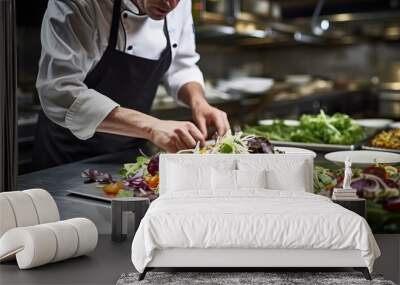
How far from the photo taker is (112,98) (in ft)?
19.3

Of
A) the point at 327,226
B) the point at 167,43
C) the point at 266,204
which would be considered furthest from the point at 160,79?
the point at 327,226

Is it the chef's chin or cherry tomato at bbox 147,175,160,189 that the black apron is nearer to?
the chef's chin

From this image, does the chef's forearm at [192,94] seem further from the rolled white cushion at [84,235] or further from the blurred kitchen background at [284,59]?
the rolled white cushion at [84,235]

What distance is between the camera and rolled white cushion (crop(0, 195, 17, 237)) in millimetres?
4914

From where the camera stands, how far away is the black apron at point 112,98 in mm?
5891

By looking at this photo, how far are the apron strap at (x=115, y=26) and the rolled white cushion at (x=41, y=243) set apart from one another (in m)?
1.61

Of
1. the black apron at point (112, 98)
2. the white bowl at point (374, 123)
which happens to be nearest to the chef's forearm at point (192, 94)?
the black apron at point (112, 98)

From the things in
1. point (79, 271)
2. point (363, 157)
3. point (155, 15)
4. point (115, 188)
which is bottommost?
point (79, 271)

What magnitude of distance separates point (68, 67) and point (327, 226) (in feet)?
8.51

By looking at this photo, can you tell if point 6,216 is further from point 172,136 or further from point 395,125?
point 395,125

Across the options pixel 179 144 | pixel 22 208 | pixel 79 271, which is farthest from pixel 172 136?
pixel 79 271

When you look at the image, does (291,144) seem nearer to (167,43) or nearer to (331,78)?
(331,78)

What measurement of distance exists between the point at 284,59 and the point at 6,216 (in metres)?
2.65

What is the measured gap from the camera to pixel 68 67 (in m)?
5.87
